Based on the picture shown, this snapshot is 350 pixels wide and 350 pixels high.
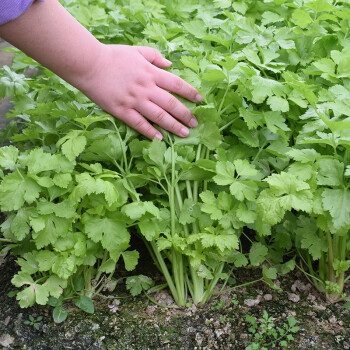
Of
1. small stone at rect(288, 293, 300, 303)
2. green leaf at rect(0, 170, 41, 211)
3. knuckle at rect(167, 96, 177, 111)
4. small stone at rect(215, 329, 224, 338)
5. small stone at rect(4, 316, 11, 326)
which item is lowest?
small stone at rect(288, 293, 300, 303)

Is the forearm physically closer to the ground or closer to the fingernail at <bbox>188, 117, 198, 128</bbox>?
the fingernail at <bbox>188, 117, 198, 128</bbox>

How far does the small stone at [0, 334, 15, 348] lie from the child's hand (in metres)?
0.72

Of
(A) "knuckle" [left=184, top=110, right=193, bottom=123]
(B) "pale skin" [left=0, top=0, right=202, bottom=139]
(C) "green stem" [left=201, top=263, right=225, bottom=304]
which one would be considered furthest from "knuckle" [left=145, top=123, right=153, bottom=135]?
(C) "green stem" [left=201, top=263, right=225, bottom=304]

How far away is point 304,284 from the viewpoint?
1.63 m

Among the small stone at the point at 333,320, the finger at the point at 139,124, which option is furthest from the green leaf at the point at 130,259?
the small stone at the point at 333,320

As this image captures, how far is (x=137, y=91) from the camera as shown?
1483mm

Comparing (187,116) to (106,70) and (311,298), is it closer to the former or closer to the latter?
(106,70)

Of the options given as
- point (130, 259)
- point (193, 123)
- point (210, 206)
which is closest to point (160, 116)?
point (193, 123)

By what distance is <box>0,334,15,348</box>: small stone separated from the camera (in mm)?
1388

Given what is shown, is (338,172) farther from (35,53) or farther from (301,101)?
(35,53)

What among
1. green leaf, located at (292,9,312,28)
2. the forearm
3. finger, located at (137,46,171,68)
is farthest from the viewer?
green leaf, located at (292,9,312,28)

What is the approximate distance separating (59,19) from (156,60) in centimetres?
41

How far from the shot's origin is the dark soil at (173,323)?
1.40 meters

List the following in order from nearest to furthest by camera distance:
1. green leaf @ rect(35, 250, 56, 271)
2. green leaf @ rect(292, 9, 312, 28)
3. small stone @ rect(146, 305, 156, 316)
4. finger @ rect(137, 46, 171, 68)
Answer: green leaf @ rect(35, 250, 56, 271)
small stone @ rect(146, 305, 156, 316)
finger @ rect(137, 46, 171, 68)
green leaf @ rect(292, 9, 312, 28)
